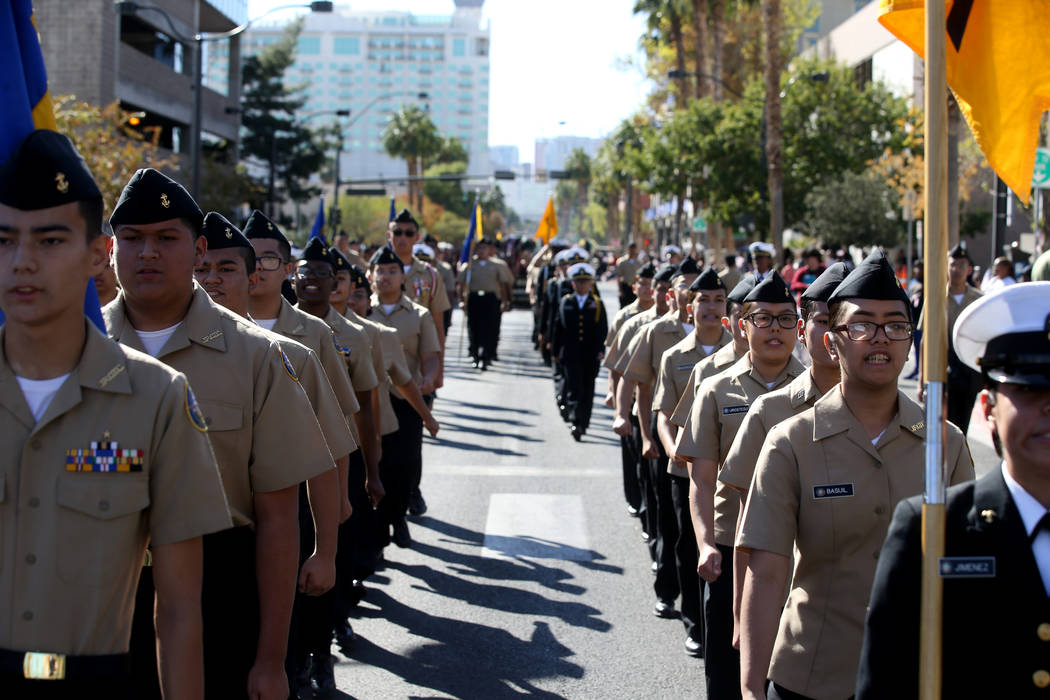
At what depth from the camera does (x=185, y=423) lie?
10.5 feet

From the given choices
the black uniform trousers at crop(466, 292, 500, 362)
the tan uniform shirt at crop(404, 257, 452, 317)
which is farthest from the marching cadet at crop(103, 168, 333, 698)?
the black uniform trousers at crop(466, 292, 500, 362)

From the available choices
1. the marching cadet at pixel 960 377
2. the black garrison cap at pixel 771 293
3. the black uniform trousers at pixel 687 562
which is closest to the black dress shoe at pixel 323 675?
the black uniform trousers at pixel 687 562

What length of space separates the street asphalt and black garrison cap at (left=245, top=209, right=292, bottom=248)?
228 cm

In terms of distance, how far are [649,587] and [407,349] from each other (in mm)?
2903

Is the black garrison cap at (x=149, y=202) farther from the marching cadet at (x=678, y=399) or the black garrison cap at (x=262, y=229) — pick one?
the marching cadet at (x=678, y=399)

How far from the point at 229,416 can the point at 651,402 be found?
18.0ft

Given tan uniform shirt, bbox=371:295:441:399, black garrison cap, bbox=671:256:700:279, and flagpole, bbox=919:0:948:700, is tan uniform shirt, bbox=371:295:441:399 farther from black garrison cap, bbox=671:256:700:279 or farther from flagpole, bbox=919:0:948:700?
flagpole, bbox=919:0:948:700

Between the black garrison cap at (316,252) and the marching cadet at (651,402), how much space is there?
2.36 metres

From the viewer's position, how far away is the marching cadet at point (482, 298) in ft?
77.5

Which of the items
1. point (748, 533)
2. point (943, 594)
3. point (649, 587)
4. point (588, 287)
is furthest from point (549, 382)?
point (943, 594)

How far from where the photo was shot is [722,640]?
220 inches

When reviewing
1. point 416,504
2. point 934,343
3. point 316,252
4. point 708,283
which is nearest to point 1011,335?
point 934,343

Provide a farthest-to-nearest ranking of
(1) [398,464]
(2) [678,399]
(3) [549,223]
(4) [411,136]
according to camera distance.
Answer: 1. (4) [411,136]
2. (3) [549,223]
3. (1) [398,464]
4. (2) [678,399]

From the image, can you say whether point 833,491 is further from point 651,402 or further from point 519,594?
point 651,402
